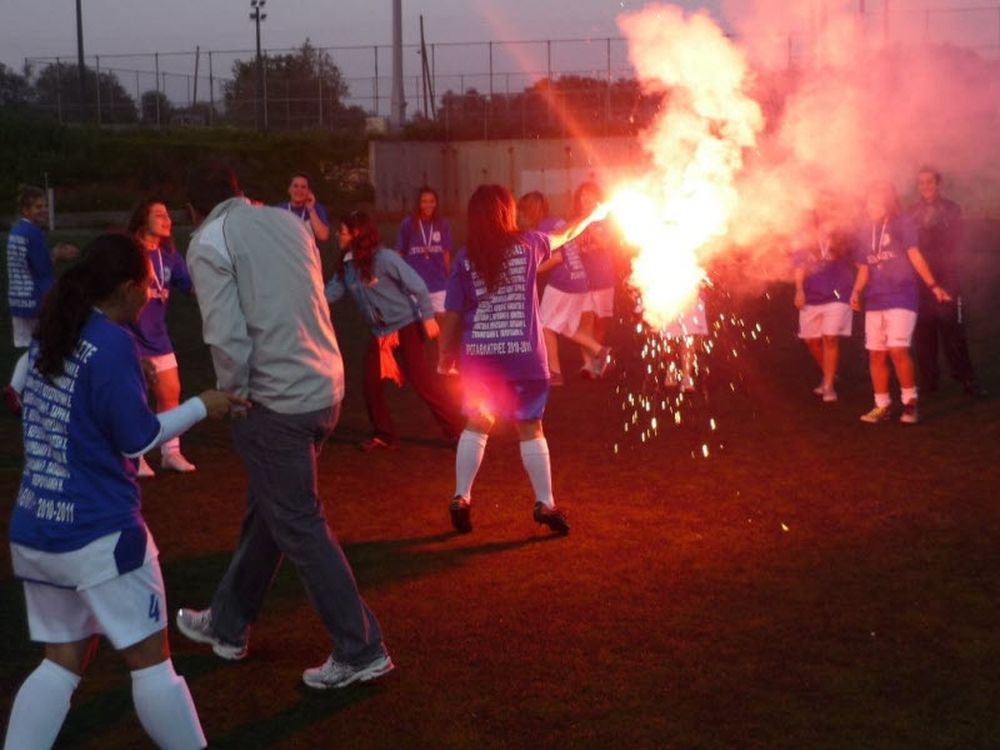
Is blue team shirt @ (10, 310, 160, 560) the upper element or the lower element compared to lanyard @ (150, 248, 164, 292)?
lower

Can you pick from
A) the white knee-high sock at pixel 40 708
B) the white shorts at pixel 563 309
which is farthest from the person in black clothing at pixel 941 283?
the white knee-high sock at pixel 40 708

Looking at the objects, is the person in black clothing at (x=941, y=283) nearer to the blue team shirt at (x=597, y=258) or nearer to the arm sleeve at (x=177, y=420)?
the blue team shirt at (x=597, y=258)

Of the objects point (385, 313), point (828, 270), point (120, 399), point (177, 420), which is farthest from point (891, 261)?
point (120, 399)

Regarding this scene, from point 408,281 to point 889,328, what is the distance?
13.0 ft

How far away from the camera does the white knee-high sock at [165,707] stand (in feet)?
13.5

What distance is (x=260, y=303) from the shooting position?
16.2 ft

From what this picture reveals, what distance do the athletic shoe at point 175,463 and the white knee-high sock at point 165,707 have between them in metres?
5.32

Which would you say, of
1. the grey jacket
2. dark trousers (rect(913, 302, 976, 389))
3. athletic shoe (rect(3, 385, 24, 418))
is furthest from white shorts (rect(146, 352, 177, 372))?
dark trousers (rect(913, 302, 976, 389))

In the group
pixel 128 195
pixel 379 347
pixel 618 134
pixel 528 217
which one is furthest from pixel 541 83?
pixel 379 347

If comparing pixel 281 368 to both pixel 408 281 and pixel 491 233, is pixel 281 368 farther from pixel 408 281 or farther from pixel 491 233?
pixel 408 281

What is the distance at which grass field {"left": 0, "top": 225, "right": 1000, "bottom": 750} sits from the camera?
489 centimetres

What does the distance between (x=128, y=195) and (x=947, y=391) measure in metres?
39.2

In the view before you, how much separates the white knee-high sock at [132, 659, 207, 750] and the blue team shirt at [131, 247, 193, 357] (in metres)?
4.75

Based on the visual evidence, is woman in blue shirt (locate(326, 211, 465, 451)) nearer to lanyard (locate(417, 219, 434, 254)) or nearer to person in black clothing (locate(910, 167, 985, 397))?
lanyard (locate(417, 219, 434, 254))
